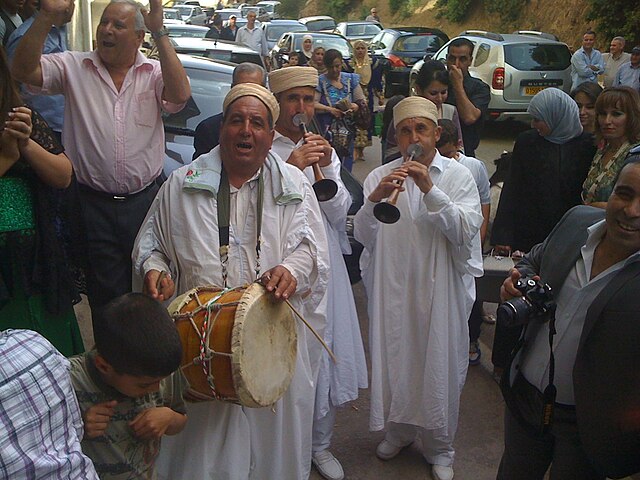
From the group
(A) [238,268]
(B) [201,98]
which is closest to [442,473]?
(A) [238,268]

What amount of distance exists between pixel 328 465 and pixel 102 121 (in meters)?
2.22

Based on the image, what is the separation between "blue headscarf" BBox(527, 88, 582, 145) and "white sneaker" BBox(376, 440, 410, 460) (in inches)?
93.1

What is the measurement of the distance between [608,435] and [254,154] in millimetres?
1748

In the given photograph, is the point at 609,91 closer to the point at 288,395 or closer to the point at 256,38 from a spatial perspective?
the point at 288,395

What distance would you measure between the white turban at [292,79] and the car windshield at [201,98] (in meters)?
2.67

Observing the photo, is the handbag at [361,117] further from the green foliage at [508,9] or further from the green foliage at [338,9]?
the green foliage at [338,9]

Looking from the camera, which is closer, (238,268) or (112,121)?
(238,268)

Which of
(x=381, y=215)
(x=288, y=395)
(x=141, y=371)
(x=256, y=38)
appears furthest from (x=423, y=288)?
(x=256, y=38)

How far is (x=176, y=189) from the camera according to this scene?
3.07 m

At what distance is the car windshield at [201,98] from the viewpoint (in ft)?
21.8

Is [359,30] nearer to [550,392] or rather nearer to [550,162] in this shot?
[550,162]

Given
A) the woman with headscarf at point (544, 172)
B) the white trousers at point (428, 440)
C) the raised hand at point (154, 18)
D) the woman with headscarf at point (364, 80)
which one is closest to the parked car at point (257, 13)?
the woman with headscarf at point (364, 80)

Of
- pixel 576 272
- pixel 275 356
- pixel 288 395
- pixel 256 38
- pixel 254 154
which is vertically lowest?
pixel 256 38

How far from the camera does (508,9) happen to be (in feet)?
88.2
